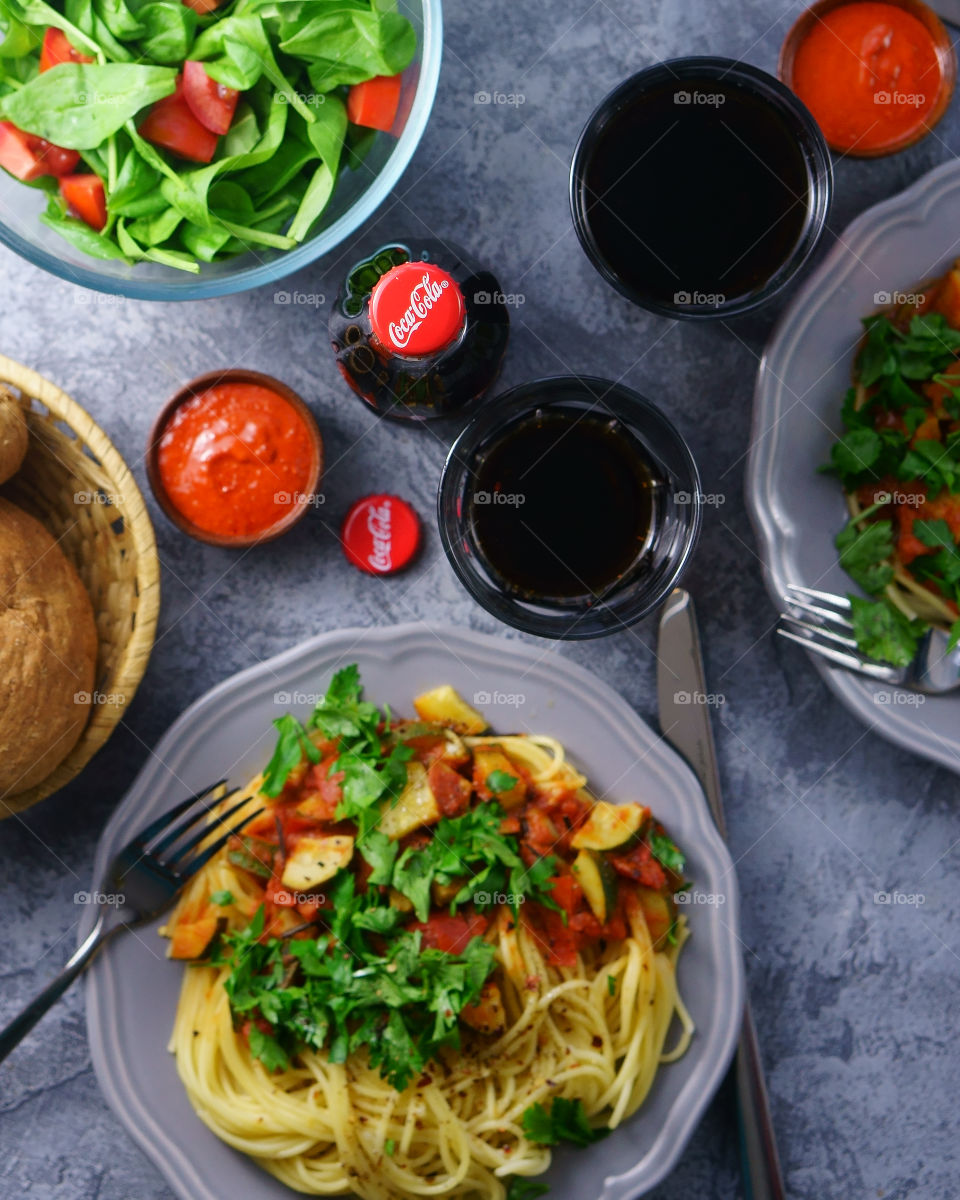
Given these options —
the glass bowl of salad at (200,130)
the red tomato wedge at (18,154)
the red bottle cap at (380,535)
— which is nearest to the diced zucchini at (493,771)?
the red bottle cap at (380,535)

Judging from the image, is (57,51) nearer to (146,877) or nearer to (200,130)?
(200,130)

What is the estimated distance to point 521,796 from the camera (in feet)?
5.65

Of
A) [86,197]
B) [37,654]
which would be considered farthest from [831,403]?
[37,654]

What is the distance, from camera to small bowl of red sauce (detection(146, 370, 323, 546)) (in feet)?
5.67

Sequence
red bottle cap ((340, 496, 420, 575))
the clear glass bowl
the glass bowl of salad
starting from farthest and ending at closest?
red bottle cap ((340, 496, 420, 575)) < the clear glass bowl < the glass bowl of salad

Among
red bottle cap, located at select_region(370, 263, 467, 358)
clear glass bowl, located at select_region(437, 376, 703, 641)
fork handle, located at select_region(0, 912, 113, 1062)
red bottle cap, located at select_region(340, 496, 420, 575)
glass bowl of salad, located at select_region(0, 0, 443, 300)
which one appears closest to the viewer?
red bottle cap, located at select_region(370, 263, 467, 358)

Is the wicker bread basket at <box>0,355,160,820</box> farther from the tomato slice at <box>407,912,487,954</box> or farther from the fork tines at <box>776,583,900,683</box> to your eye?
the fork tines at <box>776,583,900,683</box>

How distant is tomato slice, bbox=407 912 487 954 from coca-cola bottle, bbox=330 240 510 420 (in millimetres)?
872

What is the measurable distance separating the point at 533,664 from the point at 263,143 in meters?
0.95

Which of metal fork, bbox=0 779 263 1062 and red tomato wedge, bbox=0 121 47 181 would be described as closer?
red tomato wedge, bbox=0 121 47 181

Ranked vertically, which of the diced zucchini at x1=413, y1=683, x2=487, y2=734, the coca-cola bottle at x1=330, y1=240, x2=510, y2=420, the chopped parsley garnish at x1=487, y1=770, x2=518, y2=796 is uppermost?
the coca-cola bottle at x1=330, y1=240, x2=510, y2=420

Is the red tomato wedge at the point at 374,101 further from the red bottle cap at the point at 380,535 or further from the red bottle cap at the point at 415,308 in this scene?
the red bottle cap at the point at 380,535

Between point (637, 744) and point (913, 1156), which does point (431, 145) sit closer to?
point (637, 744)

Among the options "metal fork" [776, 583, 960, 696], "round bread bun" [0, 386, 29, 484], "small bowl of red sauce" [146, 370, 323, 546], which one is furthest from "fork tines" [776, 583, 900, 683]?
"round bread bun" [0, 386, 29, 484]
